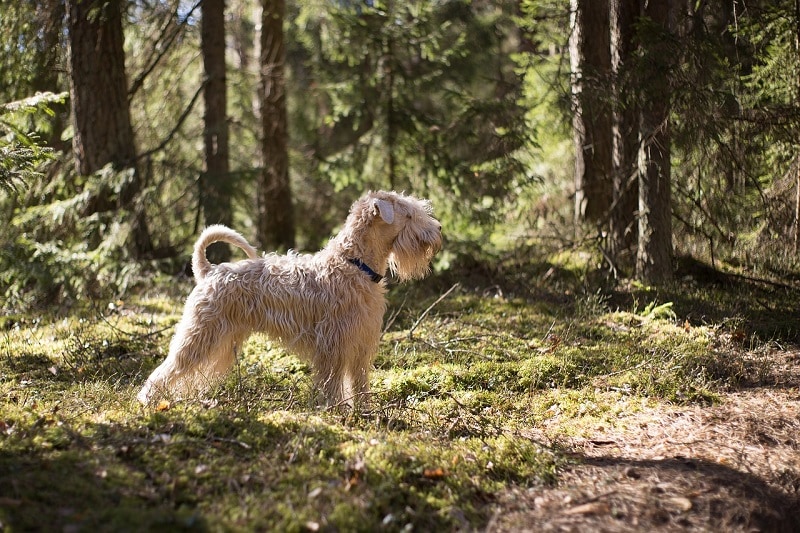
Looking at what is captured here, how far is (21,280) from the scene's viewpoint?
945 cm

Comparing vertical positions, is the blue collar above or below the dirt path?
above

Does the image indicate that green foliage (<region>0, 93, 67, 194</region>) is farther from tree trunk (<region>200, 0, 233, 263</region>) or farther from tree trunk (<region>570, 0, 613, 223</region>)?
tree trunk (<region>570, 0, 613, 223</region>)

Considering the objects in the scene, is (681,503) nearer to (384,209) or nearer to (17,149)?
(384,209)

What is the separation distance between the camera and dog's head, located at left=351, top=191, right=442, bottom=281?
5684mm

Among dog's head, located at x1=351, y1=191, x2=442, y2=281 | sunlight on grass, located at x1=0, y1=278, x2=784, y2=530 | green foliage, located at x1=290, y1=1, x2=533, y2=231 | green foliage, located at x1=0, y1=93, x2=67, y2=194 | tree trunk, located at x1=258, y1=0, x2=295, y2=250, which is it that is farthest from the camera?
tree trunk, located at x1=258, y1=0, x2=295, y2=250

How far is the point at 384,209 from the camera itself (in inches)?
221

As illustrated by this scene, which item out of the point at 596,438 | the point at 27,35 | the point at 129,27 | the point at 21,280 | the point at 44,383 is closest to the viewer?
the point at 596,438

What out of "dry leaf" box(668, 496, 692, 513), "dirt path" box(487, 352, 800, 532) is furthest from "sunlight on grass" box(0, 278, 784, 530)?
"dry leaf" box(668, 496, 692, 513)

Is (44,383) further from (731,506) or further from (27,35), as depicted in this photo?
(27,35)

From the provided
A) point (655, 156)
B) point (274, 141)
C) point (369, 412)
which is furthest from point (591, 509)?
point (274, 141)

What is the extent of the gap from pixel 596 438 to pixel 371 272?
228 centimetres

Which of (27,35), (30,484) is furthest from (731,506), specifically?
(27,35)

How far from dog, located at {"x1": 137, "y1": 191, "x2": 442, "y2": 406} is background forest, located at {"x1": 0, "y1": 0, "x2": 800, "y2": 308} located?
1995 mm

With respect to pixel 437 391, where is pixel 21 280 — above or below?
above
